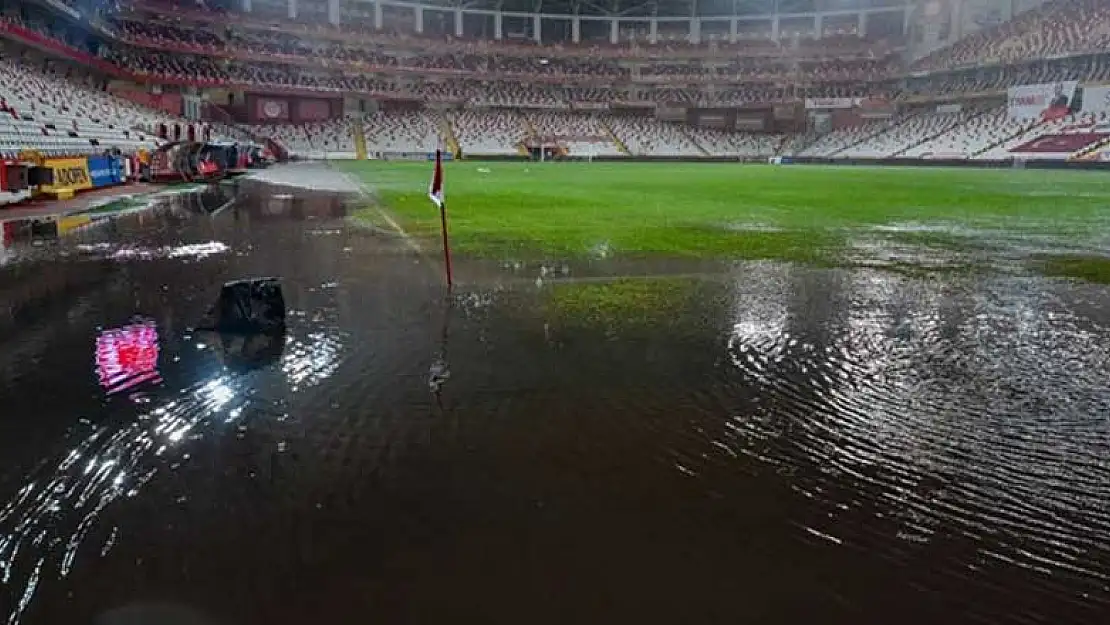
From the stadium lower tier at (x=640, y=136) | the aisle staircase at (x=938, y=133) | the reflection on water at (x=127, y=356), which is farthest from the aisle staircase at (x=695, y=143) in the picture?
the reflection on water at (x=127, y=356)

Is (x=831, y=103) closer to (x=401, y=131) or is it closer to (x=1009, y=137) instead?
(x=1009, y=137)

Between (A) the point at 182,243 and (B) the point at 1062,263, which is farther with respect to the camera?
(A) the point at 182,243

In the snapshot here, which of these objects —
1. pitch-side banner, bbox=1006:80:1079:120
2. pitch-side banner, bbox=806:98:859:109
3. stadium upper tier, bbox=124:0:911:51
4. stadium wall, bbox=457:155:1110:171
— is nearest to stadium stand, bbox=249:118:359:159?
stadium upper tier, bbox=124:0:911:51

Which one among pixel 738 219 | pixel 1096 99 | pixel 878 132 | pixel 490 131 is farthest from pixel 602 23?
pixel 738 219

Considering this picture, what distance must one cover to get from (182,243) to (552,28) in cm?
8735

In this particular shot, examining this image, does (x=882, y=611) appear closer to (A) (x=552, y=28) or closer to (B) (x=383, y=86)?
(B) (x=383, y=86)

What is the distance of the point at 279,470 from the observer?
372cm

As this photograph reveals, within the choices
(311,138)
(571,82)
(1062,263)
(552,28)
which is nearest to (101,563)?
(1062,263)

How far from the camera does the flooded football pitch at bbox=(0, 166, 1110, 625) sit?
274 cm

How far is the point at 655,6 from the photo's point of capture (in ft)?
299

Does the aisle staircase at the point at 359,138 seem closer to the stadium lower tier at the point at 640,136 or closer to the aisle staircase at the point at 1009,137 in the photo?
the stadium lower tier at the point at 640,136

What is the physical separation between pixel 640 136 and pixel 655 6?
18.2 m

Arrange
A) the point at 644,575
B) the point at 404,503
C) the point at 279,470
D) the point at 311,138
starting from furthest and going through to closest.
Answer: the point at 311,138, the point at 279,470, the point at 404,503, the point at 644,575

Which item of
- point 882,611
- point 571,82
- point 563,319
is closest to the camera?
point 882,611
